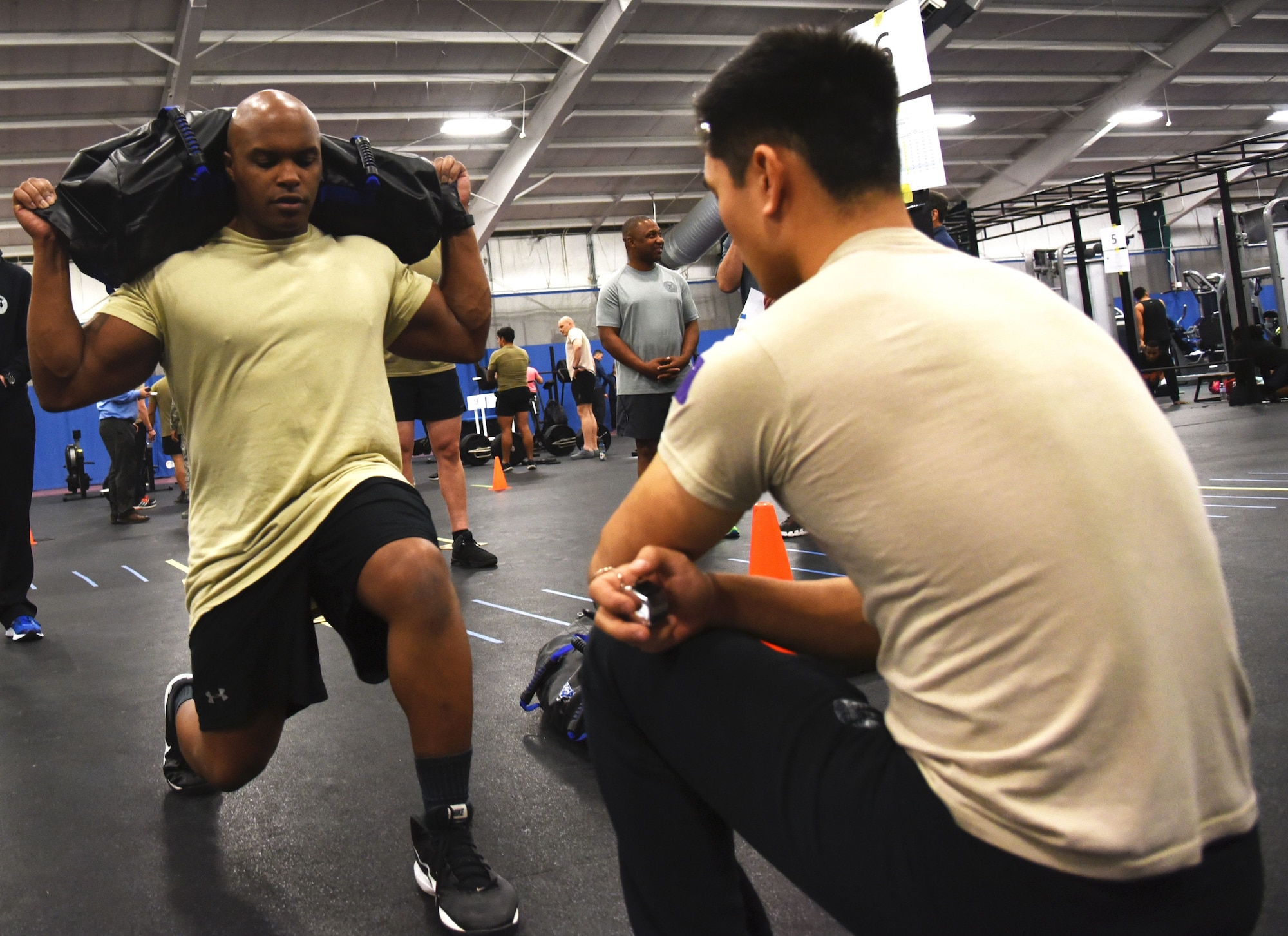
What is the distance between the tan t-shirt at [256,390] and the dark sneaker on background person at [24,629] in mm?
2479

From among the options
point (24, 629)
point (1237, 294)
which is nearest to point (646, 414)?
point (24, 629)

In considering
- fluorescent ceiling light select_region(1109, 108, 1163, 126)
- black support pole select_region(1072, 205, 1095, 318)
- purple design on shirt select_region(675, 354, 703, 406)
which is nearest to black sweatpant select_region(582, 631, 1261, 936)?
purple design on shirt select_region(675, 354, 703, 406)

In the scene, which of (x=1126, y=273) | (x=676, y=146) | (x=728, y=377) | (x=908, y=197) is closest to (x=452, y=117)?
(x=676, y=146)

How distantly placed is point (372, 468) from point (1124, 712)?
126 centimetres

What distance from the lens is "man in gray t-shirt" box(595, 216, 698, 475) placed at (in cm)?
447

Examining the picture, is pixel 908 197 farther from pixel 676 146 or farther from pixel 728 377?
pixel 676 146

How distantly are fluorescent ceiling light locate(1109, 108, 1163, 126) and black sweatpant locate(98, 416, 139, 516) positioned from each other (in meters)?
15.3

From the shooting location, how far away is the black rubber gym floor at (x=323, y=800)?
60.0 inches

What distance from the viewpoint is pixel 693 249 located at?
56.6ft

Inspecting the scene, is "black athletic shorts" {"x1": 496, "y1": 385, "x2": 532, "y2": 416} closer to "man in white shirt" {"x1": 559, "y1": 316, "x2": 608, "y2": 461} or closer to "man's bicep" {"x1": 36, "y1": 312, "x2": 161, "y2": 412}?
"man in white shirt" {"x1": 559, "y1": 316, "x2": 608, "y2": 461}

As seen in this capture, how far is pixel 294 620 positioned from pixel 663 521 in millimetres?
928

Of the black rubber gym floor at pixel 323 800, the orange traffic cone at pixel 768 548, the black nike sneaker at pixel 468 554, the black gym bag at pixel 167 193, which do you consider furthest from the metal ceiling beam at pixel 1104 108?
the black gym bag at pixel 167 193

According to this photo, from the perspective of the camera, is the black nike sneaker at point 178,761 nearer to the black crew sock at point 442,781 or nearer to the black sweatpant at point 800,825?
the black crew sock at point 442,781

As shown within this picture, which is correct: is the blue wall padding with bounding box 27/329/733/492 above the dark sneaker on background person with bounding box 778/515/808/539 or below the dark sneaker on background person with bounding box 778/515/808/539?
above
